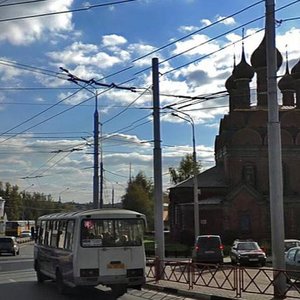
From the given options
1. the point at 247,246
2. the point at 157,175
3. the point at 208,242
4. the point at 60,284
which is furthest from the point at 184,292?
the point at 247,246

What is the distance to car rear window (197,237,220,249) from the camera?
36062 millimetres

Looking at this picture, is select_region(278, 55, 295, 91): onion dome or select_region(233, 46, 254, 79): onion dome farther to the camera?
select_region(278, 55, 295, 91): onion dome

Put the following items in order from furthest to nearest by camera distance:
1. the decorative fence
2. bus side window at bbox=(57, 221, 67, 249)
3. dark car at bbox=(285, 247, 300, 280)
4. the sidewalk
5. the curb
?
dark car at bbox=(285, 247, 300, 280), bus side window at bbox=(57, 221, 67, 249), the curb, the sidewalk, the decorative fence

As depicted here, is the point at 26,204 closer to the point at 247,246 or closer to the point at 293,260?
the point at 247,246

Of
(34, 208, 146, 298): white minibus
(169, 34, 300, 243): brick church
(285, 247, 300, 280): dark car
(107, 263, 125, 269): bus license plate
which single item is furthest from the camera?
(169, 34, 300, 243): brick church

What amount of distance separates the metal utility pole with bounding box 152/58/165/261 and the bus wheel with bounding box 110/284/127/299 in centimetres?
445

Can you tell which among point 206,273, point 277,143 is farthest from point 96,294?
point 277,143

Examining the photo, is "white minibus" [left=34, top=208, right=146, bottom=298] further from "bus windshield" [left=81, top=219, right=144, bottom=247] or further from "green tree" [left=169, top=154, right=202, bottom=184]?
"green tree" [left=169, top=154, right=202, bottom=184]

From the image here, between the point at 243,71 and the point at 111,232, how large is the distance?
5224 cm

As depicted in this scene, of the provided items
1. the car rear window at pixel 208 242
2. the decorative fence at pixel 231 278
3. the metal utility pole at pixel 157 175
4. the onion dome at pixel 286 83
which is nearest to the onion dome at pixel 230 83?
the onion dome at pixel 286 83

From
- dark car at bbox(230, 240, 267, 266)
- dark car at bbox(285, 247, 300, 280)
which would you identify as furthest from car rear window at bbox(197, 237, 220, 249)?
dark car at bbox(285, 247, 300, 280)

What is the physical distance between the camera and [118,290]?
1933 centimetres

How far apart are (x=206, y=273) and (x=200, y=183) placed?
152 ft

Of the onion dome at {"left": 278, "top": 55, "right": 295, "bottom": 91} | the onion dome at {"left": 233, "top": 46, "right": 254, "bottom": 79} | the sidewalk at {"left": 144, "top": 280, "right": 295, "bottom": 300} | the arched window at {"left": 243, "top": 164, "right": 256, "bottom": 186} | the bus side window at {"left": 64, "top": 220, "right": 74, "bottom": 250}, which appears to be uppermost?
the onion dome at {"left": 233, "top": 46, "right": 254, "bottom": 79}
